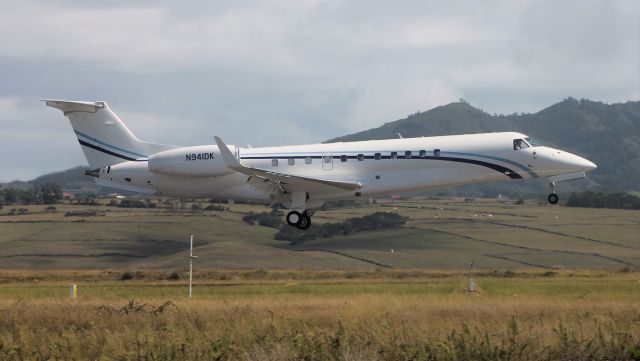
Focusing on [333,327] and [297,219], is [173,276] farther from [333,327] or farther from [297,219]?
[333,327]

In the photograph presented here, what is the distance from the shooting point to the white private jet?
33.0 metres

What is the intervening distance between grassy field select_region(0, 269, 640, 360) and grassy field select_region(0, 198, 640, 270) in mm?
22915

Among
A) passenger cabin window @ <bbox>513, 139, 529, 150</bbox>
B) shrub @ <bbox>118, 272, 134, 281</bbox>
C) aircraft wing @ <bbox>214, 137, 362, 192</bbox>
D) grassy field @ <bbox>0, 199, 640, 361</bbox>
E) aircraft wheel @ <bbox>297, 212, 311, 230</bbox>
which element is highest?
passenger cabin window @ <bbox>513, 139, 529, 150</bbox>

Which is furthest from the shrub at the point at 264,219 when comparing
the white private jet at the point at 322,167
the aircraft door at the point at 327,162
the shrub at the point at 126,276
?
the aircraft door at the point at 327,162

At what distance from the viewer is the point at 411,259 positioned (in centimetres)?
6034

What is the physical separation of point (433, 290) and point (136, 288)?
1204 cm

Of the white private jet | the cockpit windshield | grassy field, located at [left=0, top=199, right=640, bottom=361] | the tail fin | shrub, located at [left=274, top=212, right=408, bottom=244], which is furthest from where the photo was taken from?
shrub, located at [left=274, top=212, right=408, bottom=244]

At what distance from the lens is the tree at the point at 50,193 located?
245 feet

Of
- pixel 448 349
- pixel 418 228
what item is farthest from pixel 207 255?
pixel 448 349

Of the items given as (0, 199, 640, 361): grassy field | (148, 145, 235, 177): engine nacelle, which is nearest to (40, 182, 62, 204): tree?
(0, 199, 640, 361): grassy field

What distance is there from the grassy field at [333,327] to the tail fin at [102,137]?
17.3ft

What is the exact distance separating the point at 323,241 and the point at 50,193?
73.6 feet

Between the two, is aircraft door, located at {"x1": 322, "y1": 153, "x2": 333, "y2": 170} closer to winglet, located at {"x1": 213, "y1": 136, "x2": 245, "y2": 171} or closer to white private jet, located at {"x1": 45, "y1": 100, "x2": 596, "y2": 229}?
white private jet, located at {"x1": 45, "y1": 100, "x2": 596, "y2": 229}

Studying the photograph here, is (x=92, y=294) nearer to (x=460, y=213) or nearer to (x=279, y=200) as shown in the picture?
(x=279, y=200)
